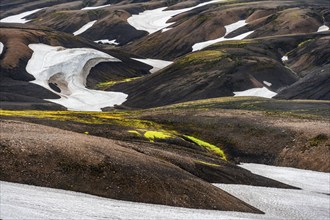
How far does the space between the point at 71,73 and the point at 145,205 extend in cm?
11945

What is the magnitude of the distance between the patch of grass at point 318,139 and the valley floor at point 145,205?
10436mm

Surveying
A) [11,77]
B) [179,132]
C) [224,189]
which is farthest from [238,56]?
[224,189]

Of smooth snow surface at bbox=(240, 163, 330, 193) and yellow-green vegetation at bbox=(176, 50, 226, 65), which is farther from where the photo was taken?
yellow-green vegetation at bbox=(176, 50, 226, 65)

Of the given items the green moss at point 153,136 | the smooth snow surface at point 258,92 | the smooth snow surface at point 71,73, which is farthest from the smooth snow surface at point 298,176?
the smooth snow surface at point 71,73

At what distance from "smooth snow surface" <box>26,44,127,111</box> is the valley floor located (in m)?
77.6

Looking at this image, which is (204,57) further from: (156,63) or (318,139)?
(318,139)

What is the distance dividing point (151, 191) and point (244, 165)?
28.3m

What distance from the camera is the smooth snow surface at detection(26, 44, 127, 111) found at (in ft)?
413

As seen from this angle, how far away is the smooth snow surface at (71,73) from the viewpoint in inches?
4951

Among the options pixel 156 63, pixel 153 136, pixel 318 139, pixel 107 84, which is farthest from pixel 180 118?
pixel 156 63

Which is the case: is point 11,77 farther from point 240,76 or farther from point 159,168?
point 159,168

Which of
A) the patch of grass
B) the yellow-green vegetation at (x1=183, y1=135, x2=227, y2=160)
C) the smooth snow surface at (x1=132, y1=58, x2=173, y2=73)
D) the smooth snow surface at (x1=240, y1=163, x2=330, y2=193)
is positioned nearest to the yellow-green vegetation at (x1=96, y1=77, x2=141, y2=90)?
the smooth snow surface at (x1=132, y1=58, x2=173, y2=73)

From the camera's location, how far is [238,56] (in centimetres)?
14038

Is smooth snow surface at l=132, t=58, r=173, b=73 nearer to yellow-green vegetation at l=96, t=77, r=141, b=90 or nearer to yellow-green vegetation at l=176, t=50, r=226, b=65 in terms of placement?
yellow-green vegetation at l=96, t=77, r=141, b=90
